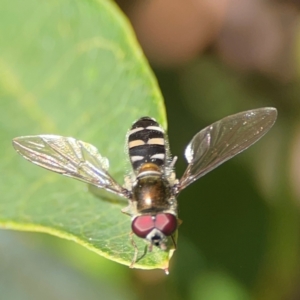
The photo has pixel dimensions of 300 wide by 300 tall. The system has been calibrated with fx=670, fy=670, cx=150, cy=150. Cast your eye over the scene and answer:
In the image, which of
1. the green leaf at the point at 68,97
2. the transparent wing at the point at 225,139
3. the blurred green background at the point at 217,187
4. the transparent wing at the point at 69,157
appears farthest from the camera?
the blurred green background at the point at 217,187

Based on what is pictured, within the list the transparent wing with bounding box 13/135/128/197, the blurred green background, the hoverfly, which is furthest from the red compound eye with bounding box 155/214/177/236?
the blurred green background

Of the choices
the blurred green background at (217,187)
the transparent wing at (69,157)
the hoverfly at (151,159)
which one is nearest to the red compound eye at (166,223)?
the hoverfly at (151,159)

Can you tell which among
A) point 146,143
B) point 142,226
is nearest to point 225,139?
point 146,143

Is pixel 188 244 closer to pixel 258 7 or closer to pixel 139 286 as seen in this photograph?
pixel 139 286

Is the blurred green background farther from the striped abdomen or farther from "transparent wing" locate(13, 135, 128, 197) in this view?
"transparent wing" locate(13, 135, 128, 197)

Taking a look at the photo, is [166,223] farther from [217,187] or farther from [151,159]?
[217,187]

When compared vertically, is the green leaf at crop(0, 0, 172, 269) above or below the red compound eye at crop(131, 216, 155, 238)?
above

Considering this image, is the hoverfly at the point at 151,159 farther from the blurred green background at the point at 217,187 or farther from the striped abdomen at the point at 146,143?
the blurred green background at the point at 217,187
